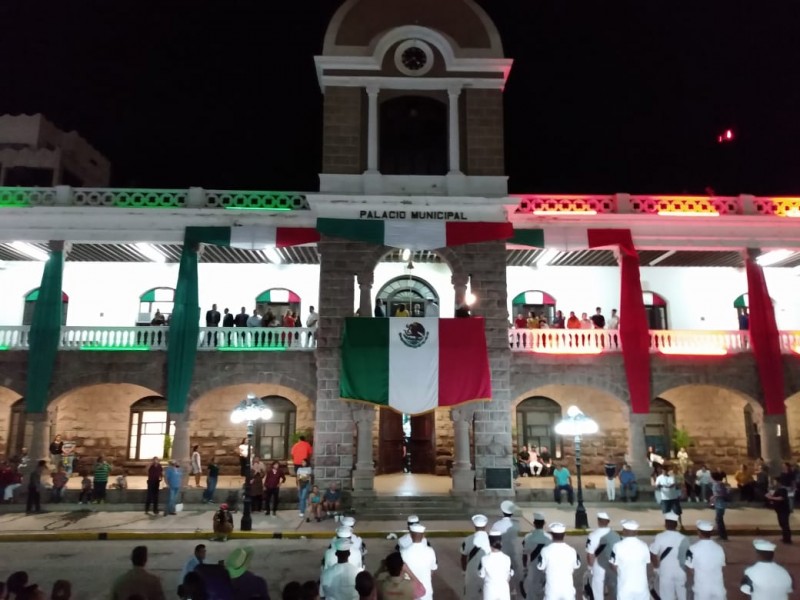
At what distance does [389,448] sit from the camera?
72.5ft

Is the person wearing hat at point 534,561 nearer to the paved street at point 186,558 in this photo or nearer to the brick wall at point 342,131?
the paved street at point 186,558

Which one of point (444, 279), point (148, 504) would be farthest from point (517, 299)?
point (148, 504)

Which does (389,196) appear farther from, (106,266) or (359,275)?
(106,266)

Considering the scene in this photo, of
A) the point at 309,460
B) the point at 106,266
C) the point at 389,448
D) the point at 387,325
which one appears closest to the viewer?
the point at 387,325

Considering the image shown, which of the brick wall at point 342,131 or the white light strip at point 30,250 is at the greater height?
the brick wall at point 342,131

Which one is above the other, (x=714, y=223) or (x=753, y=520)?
(x=714, y=223)

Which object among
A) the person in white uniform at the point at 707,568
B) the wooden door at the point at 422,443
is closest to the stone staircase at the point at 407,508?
the wooden door at the point at 422,443

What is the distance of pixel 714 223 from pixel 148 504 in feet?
66.0

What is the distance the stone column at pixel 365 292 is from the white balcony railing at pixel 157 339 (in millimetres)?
1868

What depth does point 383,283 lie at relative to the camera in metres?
23.5

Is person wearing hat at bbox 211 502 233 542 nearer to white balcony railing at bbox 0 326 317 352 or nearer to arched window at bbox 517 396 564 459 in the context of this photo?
white balcony railing at bbox 0 326 317 352

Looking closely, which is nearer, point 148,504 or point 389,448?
point 148,504

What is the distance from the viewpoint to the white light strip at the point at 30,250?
20.8 m

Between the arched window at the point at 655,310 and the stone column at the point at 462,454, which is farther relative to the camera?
the arched window at the point at 655,310
